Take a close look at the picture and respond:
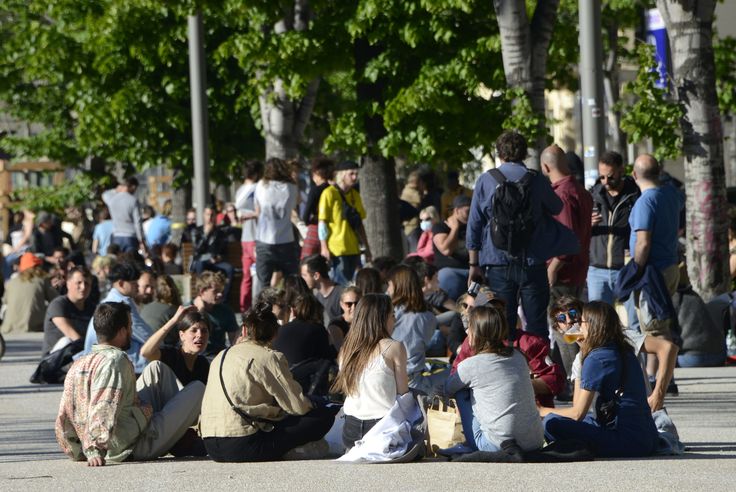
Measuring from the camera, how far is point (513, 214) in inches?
487

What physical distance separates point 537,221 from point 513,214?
0.22 m

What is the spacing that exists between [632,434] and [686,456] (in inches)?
15.1

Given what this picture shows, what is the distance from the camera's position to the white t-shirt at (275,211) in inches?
746

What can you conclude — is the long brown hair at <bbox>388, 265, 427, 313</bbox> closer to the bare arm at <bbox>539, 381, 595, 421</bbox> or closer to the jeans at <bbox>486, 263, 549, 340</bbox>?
the jeans at <bbox>486, 263, 549, 340</bbox>

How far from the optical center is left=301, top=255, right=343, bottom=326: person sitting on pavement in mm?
15945

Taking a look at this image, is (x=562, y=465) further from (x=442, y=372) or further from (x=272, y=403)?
(x=442, y=372)

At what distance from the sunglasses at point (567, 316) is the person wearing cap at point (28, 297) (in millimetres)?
12702

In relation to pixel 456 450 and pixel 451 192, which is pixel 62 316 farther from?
pixel 451 192

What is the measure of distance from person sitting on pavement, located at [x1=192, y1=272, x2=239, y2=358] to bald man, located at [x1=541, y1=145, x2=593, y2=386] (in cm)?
348

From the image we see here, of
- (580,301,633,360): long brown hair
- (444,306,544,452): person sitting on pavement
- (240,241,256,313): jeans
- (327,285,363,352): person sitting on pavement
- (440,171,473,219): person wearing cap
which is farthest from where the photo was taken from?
(440,171,473,219): person wearing cap

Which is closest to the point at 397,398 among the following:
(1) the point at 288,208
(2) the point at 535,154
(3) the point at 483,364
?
(3) the point at 483,364

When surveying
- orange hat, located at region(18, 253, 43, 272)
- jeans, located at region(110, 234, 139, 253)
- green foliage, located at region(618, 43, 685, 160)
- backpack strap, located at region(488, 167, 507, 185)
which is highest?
green foliage, located at region(618, 43, 685, 160)

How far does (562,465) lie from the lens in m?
9.80

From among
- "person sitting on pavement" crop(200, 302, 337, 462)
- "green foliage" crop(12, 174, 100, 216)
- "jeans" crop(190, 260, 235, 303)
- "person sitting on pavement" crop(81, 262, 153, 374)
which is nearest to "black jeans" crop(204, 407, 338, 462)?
"person sitting on pavement" crop(200, 302, 337, 462)
